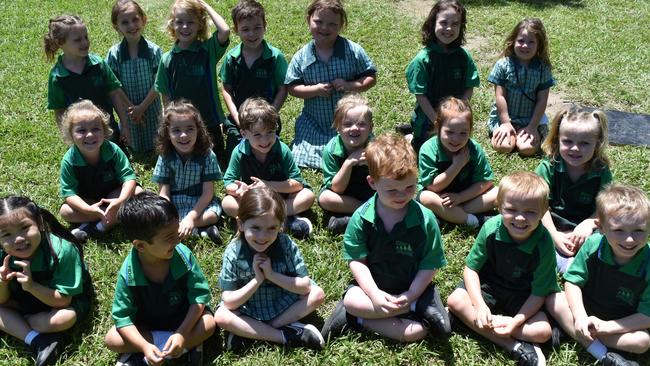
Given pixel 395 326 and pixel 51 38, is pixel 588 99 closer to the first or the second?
pixel 395 326

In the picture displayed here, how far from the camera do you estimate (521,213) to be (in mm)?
3457

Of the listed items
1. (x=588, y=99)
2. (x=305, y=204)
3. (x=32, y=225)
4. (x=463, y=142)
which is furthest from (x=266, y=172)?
(x=588, y=99)

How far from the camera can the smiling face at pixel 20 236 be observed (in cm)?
Answer: 342

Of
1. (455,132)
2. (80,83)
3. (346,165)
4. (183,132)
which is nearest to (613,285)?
(455,132)

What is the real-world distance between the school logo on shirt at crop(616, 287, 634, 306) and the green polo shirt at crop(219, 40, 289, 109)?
3.45 metres

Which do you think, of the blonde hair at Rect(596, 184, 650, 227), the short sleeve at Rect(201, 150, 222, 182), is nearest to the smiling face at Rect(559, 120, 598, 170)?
the blonde hair at Rect(596, 184, 650, 227)

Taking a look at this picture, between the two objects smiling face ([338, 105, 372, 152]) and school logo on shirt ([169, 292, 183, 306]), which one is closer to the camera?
school logo on shirt ([169, 292, 183, 306])

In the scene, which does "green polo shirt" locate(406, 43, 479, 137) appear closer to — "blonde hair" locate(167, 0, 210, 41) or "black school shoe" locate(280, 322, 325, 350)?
"blonde hair" locate(167, 0, 210, 41)

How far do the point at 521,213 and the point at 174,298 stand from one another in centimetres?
200

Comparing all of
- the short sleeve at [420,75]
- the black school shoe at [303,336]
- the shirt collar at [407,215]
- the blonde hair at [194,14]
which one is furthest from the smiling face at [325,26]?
the black school shoe at [303,336]

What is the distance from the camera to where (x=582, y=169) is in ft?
14.3

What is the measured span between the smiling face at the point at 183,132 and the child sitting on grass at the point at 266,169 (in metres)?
0.35

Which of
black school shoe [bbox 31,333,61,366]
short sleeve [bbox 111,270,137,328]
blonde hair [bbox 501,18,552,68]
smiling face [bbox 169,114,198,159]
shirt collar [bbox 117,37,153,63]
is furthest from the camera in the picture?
shirt collar [bbox 117,37,153,63]

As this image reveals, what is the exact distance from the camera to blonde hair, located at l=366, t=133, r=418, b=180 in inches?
136
